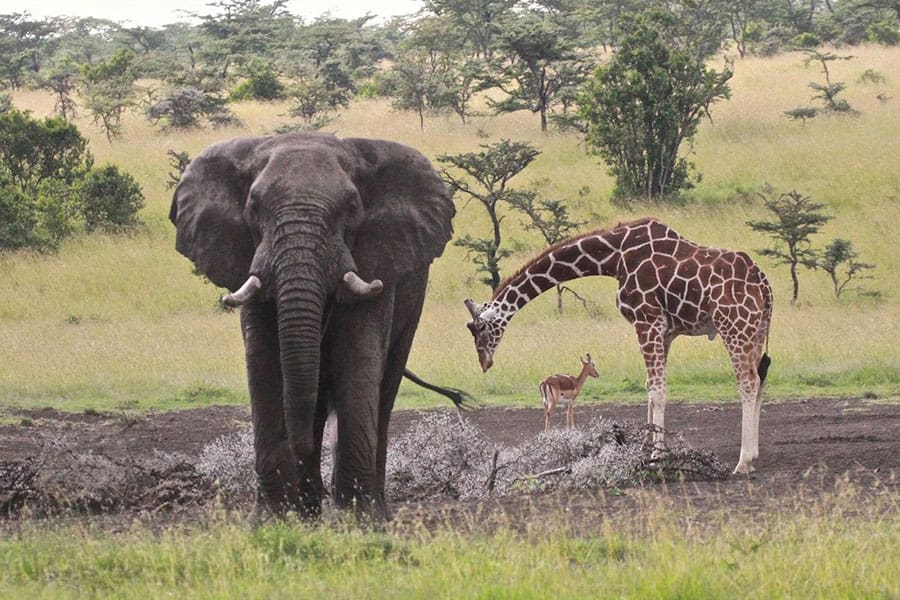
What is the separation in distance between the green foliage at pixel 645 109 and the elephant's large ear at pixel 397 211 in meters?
23.1

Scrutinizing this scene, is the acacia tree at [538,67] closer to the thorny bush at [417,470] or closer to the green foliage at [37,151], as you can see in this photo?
the green foliage at [37,151]

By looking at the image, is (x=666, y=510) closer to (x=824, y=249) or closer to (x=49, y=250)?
(x=824, y=249)

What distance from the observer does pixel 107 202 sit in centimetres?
3169

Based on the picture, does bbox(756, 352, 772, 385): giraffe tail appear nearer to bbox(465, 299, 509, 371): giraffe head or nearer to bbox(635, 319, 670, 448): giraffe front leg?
bbox(635, 319, 670, 448): giraffe front leg

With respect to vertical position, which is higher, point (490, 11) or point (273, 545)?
point (490, 11)

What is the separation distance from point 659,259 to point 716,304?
614mm

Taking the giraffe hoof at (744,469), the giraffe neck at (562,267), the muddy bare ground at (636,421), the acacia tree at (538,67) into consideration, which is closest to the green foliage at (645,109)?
the acacia tree at (538,67)

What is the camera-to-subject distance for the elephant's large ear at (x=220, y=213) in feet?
27.8

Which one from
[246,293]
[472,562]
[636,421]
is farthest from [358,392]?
[636,421]

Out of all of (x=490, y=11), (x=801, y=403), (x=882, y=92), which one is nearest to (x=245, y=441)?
(x=801, y=403)

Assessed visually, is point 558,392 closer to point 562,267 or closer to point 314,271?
point 562,267

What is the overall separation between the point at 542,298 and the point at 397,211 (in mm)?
17451

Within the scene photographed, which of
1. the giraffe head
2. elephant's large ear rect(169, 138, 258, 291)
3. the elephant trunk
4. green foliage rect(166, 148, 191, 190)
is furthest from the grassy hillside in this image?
the elephant trunk

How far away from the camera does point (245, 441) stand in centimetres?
1132
